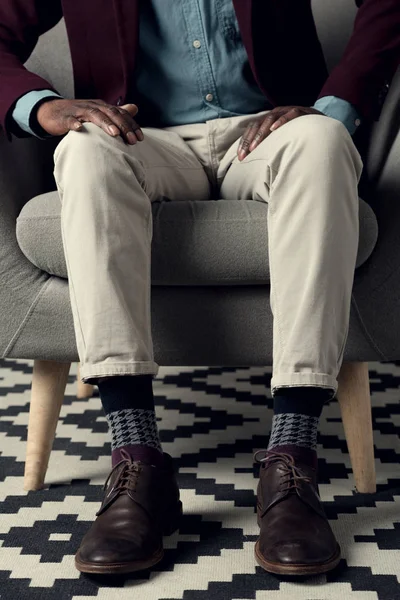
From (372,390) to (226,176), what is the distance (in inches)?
25.2

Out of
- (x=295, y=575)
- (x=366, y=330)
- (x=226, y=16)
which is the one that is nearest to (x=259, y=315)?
(x=366, y=330)

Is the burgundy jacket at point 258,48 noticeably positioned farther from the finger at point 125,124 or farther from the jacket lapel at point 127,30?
the finger at point 125,124

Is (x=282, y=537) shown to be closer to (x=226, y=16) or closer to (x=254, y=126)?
(x=254, y=126)

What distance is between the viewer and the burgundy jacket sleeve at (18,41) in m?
1.17

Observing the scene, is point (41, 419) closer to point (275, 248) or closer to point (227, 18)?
point (275, 248)

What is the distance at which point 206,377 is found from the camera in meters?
1.75

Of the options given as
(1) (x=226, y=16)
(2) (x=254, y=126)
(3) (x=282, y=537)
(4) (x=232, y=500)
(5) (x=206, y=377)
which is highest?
(1) (x=226, y=16)

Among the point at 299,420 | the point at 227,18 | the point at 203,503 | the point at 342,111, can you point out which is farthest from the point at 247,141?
the point at 203,503

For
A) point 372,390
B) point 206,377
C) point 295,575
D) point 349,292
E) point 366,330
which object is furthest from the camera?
point 206,377

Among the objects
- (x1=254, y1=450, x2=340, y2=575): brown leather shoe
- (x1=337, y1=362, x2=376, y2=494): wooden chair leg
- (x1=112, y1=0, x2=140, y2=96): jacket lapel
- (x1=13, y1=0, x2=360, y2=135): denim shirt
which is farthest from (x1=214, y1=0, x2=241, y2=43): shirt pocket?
(x1=254, y1=450, x2=340, y2=575): brown leather shoe

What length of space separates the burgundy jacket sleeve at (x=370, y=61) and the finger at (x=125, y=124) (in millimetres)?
332

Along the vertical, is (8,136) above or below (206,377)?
above

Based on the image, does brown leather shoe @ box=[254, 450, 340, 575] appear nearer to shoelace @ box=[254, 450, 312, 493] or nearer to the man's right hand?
shoelace @ box=[254, 450, 312, 493]

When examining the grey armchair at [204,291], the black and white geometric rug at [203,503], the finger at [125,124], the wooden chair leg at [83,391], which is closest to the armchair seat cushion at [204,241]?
the grey armchair at [204,291]
